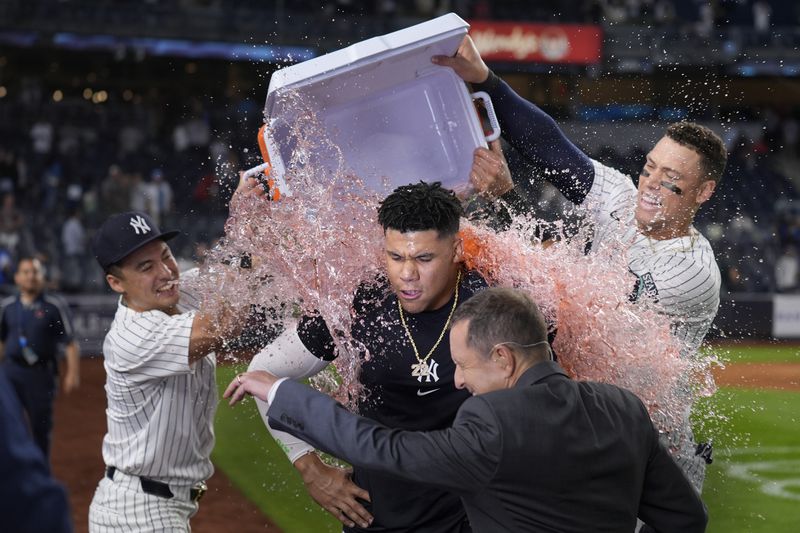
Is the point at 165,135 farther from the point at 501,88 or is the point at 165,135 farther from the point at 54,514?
the point at 54,514

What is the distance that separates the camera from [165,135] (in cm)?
2392

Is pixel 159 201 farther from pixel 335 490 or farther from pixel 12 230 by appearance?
pixel 335 490

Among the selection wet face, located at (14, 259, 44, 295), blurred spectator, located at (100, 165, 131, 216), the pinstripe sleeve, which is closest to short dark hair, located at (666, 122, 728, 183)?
the pinstripe sleeve

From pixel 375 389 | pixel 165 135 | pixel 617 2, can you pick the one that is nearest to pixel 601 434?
pixel 375 389

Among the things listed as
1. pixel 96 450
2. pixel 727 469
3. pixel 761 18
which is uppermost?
pixel 761 18

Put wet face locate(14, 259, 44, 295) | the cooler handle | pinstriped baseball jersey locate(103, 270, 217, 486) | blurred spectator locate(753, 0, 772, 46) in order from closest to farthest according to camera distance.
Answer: the cooler handle < pinstriped baseball jersey locate(103, 270, 217, 486) < wet face locate(14, 259, 44, 295) < blurred spectator locate(753, 0, 772, 46)

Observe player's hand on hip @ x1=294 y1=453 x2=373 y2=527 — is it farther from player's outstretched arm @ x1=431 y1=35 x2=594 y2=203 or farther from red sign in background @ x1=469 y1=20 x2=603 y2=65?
red sign in background @ x1=469 y1=20 x2=603 y2=65

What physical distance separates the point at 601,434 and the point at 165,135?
22.2m

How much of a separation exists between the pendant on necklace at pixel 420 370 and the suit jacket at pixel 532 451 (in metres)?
0.51

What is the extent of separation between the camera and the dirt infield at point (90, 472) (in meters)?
8.38

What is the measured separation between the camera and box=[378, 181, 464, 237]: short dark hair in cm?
333

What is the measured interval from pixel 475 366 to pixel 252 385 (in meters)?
0.81

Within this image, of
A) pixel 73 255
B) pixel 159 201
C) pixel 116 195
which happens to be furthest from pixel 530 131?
pixel 116 195

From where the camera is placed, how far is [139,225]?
15.5 feet
